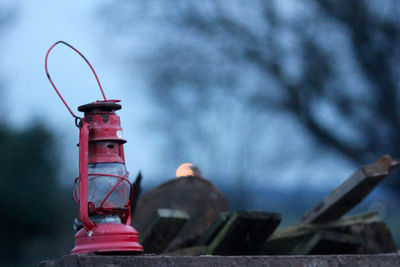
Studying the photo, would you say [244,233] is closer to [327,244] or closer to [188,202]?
[327,244]

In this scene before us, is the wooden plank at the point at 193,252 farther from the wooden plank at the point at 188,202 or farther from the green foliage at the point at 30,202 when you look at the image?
the green foliage at the point at 30,202

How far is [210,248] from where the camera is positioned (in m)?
2.92

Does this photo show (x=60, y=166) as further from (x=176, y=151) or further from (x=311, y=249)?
(x=311, y=249)

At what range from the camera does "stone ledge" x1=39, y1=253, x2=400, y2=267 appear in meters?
1.67

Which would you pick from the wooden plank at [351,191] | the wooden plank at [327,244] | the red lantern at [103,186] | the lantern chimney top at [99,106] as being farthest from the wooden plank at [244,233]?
the lantern chimney top at [99,106]

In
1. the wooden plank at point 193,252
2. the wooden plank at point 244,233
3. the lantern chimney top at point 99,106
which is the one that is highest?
the lantern chimney top at point 99,106

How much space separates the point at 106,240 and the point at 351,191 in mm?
1665

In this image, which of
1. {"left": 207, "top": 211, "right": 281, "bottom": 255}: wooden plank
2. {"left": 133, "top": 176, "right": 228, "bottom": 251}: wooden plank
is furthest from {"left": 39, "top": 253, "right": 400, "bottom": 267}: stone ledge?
{"left": 133, "top": 176, "right": 228, "bottom": 251}: wooden plank

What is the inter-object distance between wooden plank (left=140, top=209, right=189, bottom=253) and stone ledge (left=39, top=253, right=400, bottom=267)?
3.21ft

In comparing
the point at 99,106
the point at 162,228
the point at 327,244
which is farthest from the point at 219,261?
the point at 327,244

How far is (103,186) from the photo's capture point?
6.48ft

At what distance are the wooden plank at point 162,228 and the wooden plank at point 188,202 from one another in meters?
0.48

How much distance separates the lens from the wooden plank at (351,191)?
317cm

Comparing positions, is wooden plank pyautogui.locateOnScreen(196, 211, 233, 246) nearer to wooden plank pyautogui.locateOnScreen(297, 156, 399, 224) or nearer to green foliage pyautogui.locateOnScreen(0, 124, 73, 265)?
wooden plank pyautogui.locateOnScreen(297, 156, 399, 224)
